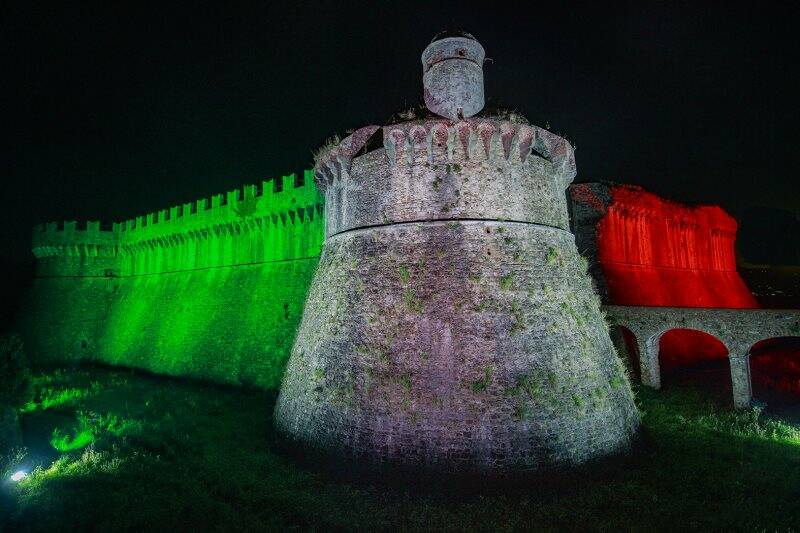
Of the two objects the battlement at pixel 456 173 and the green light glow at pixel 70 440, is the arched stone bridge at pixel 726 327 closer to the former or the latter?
the battlement at pixel 456 173

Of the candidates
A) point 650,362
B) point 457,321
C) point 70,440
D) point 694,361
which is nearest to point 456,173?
point 457,321

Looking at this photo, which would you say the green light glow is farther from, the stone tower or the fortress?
the fortress

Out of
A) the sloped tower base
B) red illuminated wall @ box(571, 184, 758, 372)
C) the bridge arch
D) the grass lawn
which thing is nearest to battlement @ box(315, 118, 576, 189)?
the sloped tower base

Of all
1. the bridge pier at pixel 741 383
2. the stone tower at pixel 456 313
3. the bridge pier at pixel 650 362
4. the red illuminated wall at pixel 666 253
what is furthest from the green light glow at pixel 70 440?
the red illuminated wall at pixel 666 253

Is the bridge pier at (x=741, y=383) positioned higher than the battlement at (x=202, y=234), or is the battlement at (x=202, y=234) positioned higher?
the battlement at (x=202, y=234)

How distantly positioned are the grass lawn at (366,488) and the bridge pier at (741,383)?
835 mm

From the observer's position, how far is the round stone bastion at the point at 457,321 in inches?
390

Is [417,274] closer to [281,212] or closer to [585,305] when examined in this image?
[585,305]

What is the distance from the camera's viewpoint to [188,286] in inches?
1097

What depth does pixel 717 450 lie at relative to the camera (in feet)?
38.4

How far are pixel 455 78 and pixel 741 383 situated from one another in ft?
49.6

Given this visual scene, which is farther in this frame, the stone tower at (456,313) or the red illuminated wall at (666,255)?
the red illuminated wall at (666,255)

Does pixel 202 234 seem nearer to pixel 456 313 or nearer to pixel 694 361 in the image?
pixel 456 313

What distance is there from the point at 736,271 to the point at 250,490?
136 feet
